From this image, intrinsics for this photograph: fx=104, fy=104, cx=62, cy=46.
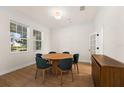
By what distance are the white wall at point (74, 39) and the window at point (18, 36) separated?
284 cm

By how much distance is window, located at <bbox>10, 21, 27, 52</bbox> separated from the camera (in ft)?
15.2

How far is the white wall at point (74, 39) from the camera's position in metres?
6.73

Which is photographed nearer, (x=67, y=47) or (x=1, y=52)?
(x=1, y=52)

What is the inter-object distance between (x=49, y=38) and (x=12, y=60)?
392 centimetres

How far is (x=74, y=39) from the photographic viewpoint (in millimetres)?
7141

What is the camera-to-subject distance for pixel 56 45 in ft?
25.9

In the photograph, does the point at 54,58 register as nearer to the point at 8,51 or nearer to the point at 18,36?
the point at 8,51

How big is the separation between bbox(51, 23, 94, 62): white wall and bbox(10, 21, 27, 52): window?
9.33 feet

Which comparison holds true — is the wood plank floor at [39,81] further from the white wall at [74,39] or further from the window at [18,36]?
the white wall at [74,39]

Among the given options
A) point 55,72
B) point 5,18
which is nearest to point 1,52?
point 5,18

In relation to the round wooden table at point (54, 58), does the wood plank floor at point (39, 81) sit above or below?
below

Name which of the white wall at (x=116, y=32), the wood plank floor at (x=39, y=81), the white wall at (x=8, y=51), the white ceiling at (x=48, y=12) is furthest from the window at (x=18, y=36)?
the white wall at (x=116, y=32)
